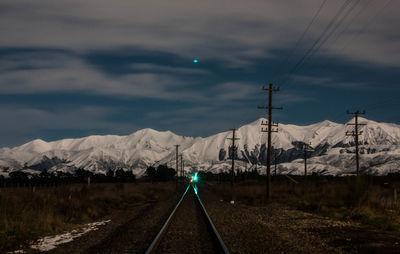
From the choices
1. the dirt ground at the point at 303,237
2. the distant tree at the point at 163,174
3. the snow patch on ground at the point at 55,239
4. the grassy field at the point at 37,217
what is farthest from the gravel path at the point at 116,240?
the distant tree at the point at 163,174

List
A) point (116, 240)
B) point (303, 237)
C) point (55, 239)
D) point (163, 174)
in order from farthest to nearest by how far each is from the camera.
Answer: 1. point (163, 174)
2. point (303, 237)
3. point (55, 239)
4. point (116, 240)

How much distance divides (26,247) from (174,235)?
4444 mm

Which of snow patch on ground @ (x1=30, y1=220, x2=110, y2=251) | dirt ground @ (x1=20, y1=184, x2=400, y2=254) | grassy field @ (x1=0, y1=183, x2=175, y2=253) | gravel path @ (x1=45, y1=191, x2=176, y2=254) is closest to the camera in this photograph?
gravel path @ (x1=45, y1=191, x2=176, y2=254)

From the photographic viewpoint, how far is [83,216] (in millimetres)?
19250

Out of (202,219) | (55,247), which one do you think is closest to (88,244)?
(55,247)

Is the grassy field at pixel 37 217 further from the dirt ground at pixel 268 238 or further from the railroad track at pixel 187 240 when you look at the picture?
the railroad track at pixel 187 240

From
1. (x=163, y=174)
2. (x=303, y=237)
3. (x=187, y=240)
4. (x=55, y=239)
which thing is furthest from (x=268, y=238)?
(x=163, y=174)

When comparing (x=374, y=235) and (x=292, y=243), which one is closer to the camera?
(x=292, y=243)

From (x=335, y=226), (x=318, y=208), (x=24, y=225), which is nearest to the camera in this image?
(x=24, y=225)

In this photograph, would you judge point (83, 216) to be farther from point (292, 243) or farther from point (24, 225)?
point (292, 243)

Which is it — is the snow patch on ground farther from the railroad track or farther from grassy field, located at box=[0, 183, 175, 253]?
the railroad track

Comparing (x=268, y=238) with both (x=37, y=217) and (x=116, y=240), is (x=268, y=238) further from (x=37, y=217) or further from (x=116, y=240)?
(x=37, y=217)

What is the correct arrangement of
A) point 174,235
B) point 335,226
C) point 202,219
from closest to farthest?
point 174,235 → point 335,226 → point 202,219

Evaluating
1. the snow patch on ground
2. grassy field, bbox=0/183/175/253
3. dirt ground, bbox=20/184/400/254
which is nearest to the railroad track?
dirt ground, bbox=20/184/400/254
